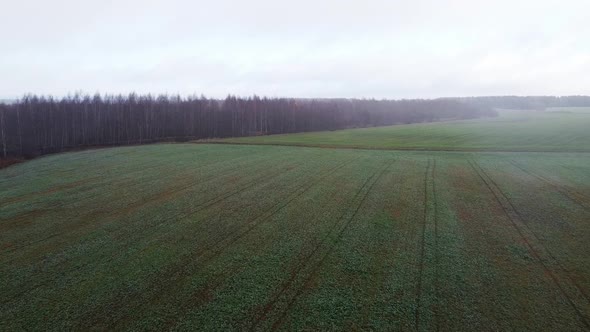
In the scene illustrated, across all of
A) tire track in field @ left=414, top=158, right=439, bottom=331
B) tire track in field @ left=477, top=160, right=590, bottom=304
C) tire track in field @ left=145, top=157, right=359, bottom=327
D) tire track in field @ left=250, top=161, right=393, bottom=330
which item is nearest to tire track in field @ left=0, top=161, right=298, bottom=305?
tire track in field @ left=145, top=157, right=359, bottom=327

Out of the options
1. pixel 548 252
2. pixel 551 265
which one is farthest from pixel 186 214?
pixel 548 252

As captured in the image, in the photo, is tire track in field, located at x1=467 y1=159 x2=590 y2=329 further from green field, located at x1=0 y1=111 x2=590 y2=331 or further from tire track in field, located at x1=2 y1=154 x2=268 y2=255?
tire track in field, located at x1=2 y1=154 x2=268 y2=255

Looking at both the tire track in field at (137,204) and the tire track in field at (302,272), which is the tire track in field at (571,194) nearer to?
the tire track in field at (302,272)

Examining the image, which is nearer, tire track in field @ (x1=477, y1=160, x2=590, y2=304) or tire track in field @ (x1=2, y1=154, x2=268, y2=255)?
tire track in field @ (x1=477, y1=160, x2=590, y2=304)

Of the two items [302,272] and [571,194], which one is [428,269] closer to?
[302,272]

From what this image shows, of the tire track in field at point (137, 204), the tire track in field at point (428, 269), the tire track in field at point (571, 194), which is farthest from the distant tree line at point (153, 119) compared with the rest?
the tire track in field at point (571, 194)

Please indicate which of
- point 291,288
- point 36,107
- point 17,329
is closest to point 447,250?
point 291,288
